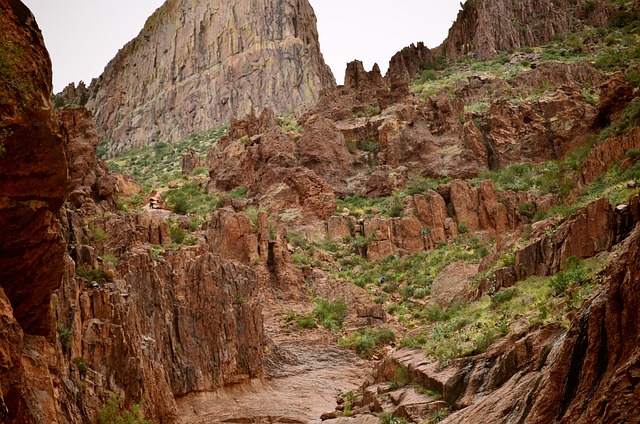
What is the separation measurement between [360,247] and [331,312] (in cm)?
867

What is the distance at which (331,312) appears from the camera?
121ft

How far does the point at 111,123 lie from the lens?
358 feet

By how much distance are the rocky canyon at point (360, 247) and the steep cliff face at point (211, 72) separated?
46.4 ft

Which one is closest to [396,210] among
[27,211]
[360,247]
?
[360,247]

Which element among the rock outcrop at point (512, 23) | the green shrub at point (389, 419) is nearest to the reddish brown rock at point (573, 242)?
the green shrub at point (389, 419)

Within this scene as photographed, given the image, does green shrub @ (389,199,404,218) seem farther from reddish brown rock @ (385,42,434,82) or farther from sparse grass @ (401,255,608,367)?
reddish brown rock @ (385,42,434,82)

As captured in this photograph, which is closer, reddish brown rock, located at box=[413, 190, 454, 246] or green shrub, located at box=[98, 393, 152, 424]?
green shrub, located at box=[98, 393, 152, 424]

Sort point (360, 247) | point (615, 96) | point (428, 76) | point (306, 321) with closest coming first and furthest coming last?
point (306, 321)
point (615, 96)
point (360, 247)
point (428, 76)

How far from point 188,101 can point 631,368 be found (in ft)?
314

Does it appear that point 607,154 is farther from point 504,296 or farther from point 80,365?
point 80,365

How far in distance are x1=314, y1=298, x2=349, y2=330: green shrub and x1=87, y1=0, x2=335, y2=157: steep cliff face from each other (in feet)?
194

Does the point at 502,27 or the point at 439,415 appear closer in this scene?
the point at 439,415

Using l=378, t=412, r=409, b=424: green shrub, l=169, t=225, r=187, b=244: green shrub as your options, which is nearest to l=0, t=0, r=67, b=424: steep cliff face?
l=378, t=412, r=409, b=424: green shrub

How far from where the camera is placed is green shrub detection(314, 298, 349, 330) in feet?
118
